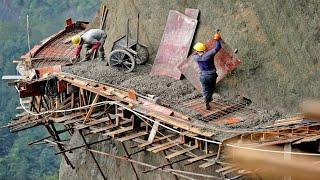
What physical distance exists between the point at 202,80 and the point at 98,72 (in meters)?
3.09

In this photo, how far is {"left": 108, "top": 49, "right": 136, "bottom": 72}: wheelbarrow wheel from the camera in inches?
530

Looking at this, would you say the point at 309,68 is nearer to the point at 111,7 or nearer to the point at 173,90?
the point at 173,90

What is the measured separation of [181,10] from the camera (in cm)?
1311

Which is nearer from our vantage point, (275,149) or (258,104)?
(275,149)

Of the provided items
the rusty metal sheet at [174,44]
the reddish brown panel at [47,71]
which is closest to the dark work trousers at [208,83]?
the rusty metal sheet at [174,44]

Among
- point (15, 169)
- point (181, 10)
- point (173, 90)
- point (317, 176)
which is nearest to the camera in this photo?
point (317, 176)

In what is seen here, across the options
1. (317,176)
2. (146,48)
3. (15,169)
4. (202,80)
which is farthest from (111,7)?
(15,169)

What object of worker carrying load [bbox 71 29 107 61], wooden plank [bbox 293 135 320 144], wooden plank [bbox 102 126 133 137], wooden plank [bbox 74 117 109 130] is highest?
worker carrying load [bbox 71 29 107 61]

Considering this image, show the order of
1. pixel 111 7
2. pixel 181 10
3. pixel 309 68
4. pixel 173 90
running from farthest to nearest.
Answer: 1. pixel 111 7
2. pixel 181 10
3. pixel 173 90
4. pixel 309 68

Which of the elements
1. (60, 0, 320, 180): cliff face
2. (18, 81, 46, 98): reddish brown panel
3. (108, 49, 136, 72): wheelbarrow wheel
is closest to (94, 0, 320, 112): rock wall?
(60, 0, 320, 180): cliff face

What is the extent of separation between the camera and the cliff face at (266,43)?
34.8ft

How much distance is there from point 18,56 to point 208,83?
49.9 metres

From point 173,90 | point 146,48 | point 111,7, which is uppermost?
point 111,7

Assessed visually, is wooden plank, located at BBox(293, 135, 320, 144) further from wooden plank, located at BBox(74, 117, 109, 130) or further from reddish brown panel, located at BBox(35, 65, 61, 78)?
reddish brown panel, located at BBox(35, 65, 61, 78)
